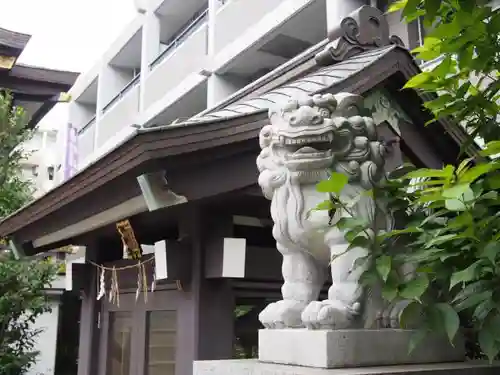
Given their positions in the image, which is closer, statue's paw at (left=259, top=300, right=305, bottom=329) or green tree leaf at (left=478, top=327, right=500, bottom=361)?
green tree leaf at (left=478, top=327, right=500, bottom=361)

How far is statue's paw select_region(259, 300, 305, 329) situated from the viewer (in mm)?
2557

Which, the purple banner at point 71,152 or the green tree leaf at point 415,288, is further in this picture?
the purple banner at point 71,152

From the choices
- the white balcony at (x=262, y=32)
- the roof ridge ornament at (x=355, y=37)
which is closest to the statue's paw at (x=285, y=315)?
the roof ridge ornament at (x=355, y=37)

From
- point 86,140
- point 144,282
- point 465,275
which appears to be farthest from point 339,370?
point 86,140

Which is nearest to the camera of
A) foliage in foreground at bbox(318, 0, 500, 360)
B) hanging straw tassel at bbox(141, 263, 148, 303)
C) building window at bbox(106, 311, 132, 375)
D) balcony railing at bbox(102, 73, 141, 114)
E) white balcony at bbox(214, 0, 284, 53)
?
foliage in foreground at bbox(318, 0, 500, 360)

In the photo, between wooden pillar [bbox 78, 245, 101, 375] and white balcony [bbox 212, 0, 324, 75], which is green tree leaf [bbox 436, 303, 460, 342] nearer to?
wooden pillar [bbox 78, 245, 101, 375]

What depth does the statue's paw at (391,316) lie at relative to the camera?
8.09 ft

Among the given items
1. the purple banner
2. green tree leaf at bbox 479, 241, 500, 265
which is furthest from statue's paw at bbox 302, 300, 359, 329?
the purple banner

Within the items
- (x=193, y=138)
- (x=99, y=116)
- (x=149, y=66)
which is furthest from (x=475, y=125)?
(x=99, y=116)

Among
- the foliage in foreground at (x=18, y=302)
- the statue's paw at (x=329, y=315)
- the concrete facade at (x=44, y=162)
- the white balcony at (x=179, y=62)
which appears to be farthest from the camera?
the concrete facade at (x=44, y=162)

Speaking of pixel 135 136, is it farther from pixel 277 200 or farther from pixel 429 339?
pixel 429 339

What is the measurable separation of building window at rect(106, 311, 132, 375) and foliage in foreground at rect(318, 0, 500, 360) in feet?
13.5

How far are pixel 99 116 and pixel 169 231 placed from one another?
14.8 metres

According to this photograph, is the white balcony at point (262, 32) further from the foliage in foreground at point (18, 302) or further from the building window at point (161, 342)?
the building window at point (161, 342)
